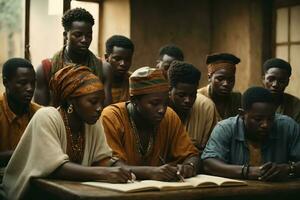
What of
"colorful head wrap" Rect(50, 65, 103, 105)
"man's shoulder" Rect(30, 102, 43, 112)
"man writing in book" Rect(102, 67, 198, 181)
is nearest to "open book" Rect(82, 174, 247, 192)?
"man writing in book" Rect(102, 67, 198, 181)

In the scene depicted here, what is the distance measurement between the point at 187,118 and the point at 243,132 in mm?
763

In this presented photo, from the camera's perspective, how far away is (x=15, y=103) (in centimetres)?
494

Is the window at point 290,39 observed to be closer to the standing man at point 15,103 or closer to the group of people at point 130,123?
the group of people at point 130,123

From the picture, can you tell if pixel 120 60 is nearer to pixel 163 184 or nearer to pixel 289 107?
pixel 289 107

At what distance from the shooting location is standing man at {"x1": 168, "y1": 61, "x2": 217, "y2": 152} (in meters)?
5.00

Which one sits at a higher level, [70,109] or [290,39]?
[290,39]

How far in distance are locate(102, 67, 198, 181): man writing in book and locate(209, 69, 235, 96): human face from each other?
103 centimetres

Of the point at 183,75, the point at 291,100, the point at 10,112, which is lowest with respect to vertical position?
the point at 10,112

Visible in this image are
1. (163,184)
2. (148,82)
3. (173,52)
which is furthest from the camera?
(173,52)

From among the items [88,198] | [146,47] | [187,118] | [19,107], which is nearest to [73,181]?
[88,198]

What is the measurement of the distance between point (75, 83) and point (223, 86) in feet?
6.39

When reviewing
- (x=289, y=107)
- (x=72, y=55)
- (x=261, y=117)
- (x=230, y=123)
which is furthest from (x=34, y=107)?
(x=289, y=107)

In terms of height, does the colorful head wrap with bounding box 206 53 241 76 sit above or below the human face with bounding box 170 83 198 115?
above

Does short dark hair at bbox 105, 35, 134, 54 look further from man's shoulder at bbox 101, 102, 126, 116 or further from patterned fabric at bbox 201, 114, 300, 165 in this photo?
patterned fabric at bbox 201, 114, 300, 165
